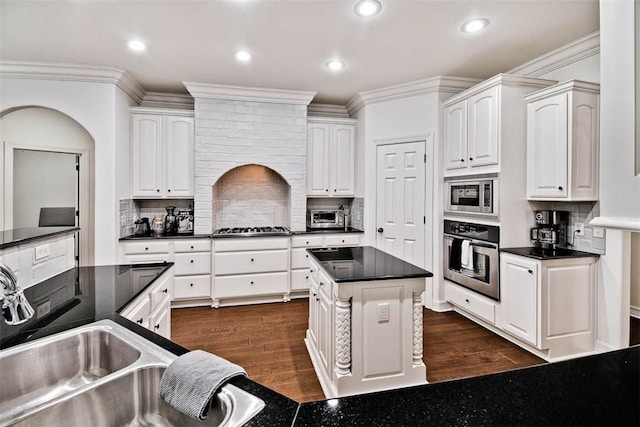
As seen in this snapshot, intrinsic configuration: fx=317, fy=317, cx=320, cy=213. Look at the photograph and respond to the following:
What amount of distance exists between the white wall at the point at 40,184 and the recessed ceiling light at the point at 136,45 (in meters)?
2.62

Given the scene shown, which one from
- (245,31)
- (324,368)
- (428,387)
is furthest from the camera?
(245,31)

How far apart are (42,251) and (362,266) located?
1.88m

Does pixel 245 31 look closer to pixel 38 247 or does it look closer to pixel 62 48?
pixel 62 48

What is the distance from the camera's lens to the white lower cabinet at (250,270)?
Result: 12.7 feet

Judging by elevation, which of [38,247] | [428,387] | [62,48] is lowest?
[428,387]

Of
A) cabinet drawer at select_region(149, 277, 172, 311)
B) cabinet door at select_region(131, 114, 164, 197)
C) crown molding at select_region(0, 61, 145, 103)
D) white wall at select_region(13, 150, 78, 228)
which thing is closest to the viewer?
cabinet drawer at select_region(149, 277, 172, 311)

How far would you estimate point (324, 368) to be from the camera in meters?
2.27

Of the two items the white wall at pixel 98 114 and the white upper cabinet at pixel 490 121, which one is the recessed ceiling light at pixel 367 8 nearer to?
the white upper cabinet at pixel 490 121

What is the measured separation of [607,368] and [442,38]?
283cm

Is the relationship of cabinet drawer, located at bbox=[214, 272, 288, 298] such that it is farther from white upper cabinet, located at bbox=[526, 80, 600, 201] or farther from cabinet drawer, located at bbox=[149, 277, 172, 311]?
white upper cabinet, located at bbox=[526, 80, 600, 201]

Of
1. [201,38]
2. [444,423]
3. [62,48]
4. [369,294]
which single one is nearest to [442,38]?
[201,38]

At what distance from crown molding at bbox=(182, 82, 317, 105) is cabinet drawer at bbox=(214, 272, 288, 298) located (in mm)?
2269

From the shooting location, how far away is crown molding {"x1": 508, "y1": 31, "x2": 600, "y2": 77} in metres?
2.75

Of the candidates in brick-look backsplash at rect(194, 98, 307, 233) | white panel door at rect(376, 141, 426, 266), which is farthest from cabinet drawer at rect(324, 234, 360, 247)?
brick-look backsplash at rect(194, 98, 307, 233)
